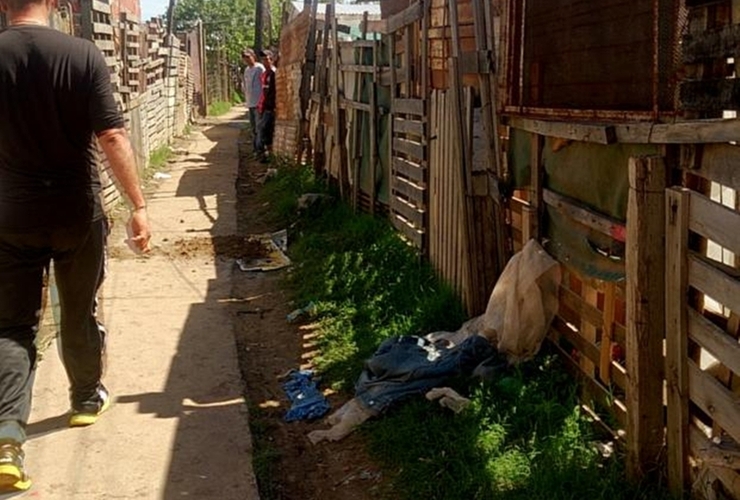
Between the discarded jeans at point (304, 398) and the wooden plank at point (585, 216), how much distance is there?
1638mm

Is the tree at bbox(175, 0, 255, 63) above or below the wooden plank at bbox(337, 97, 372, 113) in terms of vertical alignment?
above

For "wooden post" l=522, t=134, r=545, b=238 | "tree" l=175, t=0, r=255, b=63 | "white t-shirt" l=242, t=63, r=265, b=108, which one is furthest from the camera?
"tree" l=175, t=0, r=255, b=63

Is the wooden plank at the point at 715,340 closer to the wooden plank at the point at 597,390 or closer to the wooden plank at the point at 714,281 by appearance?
the wooden plank at the point at 714,281

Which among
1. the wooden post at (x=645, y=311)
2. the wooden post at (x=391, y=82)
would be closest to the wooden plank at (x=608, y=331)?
the wooden post at (x=645, y=311)

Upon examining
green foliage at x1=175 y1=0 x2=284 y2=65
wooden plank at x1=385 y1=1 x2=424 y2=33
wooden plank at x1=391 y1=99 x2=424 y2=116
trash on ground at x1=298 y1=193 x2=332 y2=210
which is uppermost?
green foliage at x1=175 y1=0 x2=284 y2=65

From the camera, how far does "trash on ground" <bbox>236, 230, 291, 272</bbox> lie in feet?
26.4

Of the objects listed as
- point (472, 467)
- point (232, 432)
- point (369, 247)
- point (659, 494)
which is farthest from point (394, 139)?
point (659, 494)

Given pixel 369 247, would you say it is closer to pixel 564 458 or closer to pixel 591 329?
pixel 591 329

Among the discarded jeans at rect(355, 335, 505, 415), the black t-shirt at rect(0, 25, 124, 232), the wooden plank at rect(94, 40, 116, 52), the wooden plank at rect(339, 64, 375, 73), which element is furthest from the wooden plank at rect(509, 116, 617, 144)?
the wooden plank at rect(94, 40, 116, 52)

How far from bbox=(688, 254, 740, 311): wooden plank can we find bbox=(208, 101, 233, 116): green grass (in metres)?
30.0

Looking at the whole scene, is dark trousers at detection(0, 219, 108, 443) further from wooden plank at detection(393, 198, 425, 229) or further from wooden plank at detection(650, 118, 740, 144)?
wooden plank at detection(393, 198, 425, 229)

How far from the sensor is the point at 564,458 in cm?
358

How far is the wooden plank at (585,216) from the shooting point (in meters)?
3.61

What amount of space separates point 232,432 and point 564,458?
5.48 ft
